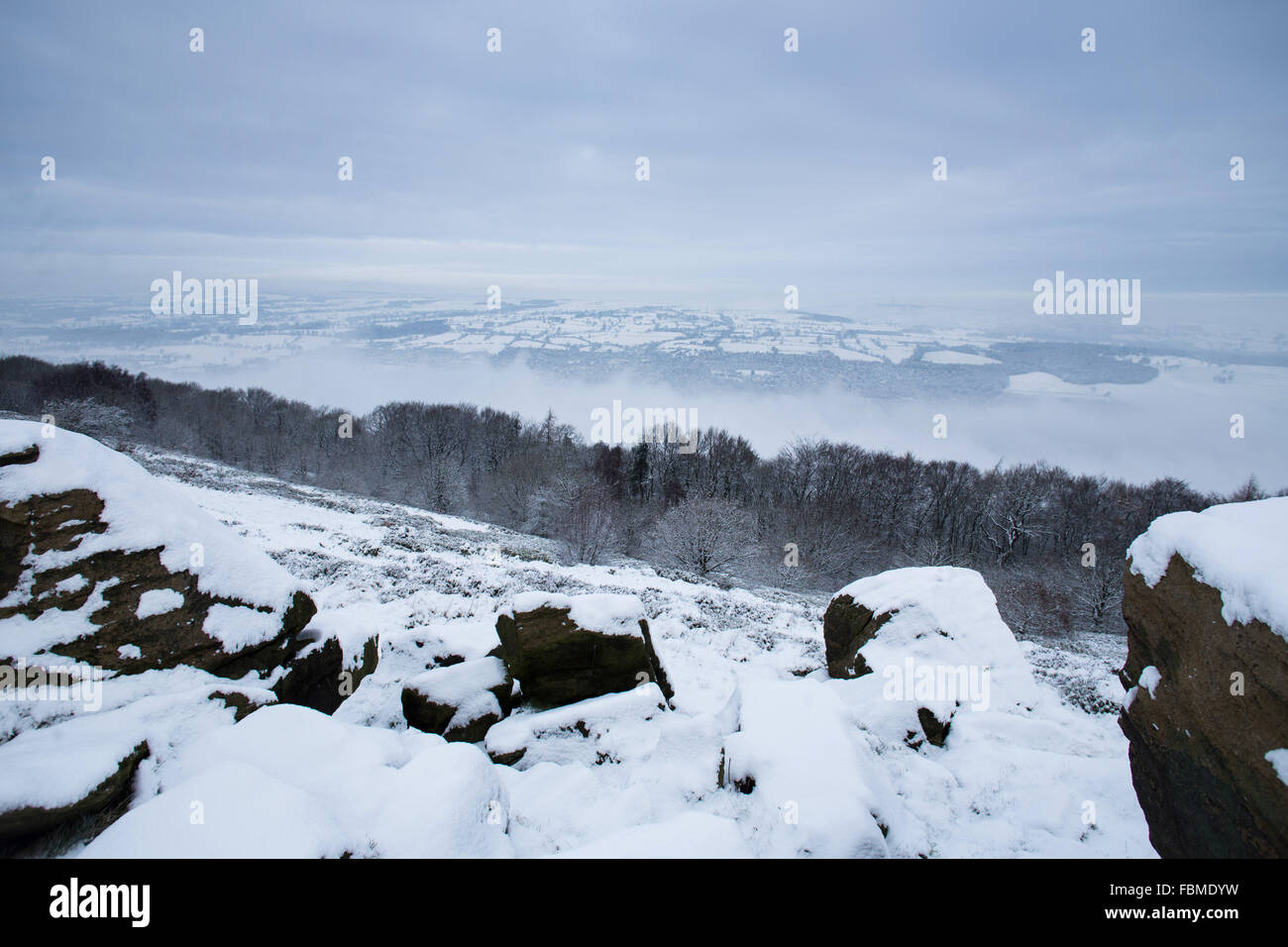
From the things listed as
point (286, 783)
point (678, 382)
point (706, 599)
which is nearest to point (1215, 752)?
point (286, 783)

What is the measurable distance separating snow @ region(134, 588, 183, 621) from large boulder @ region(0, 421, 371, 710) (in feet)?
0.04

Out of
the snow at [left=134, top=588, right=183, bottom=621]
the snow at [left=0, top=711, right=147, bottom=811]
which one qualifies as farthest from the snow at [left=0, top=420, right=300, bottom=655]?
the snow at [left=0, top=711, right=147, bottom=811]

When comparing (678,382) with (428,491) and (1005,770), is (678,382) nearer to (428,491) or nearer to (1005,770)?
(428,491)

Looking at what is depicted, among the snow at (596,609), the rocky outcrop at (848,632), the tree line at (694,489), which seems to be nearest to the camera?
the snow at (596,609)

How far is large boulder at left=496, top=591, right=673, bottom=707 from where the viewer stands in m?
9.40

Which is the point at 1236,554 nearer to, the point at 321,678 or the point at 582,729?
the point at 582,729

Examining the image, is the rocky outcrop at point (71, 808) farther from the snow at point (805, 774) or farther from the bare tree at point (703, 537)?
the bare tree at point (703, 537)

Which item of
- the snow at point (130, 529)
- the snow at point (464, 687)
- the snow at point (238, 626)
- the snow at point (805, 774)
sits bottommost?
the snow at point (464, 687)

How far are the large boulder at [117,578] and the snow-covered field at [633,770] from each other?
56cm

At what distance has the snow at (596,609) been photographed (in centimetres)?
969

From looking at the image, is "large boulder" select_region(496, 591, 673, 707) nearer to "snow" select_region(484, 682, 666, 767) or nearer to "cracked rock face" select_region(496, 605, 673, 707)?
"cracked rock face" select_region(496, 605, 673, 707)

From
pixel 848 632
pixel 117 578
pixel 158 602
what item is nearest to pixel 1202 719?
pixel 848 632

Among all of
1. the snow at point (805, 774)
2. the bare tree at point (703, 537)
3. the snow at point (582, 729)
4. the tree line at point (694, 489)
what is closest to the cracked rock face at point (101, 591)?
the snow at point (582, 729)

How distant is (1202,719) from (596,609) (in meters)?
8.04
